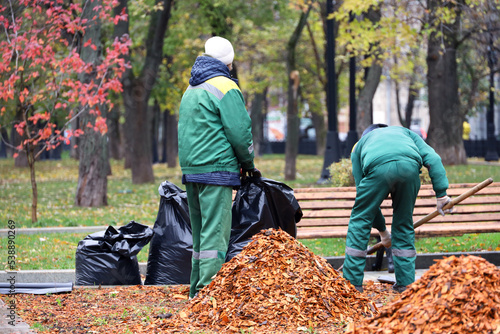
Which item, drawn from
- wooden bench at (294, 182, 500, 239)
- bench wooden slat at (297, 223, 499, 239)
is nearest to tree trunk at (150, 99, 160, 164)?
wooden bench at (294, 182, 500, 239)

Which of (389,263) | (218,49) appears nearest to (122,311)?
(218,49)

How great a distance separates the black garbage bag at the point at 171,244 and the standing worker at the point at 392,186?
1.47m

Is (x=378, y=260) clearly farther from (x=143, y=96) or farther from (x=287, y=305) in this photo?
(x=143, y=96)

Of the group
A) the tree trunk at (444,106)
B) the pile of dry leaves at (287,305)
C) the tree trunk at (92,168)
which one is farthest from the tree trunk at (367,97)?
the pile of dry leaves at (287,305)

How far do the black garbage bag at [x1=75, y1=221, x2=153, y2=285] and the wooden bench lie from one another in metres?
1.75

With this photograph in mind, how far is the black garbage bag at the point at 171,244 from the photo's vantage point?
585cm

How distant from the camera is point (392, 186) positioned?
5.07 metres

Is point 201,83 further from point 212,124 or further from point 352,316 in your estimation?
point 352,316

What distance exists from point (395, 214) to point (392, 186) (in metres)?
0.33

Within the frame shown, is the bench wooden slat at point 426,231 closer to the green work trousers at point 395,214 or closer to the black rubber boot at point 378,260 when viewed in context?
the black rubber boot at point 378,260

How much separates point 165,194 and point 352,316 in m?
2.25

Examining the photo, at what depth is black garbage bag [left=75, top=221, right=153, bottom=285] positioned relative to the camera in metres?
5.77

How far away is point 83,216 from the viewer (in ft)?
36.3

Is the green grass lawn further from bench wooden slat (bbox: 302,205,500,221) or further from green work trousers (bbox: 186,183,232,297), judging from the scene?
green work trousers (bbox: 186,183,232,297)
